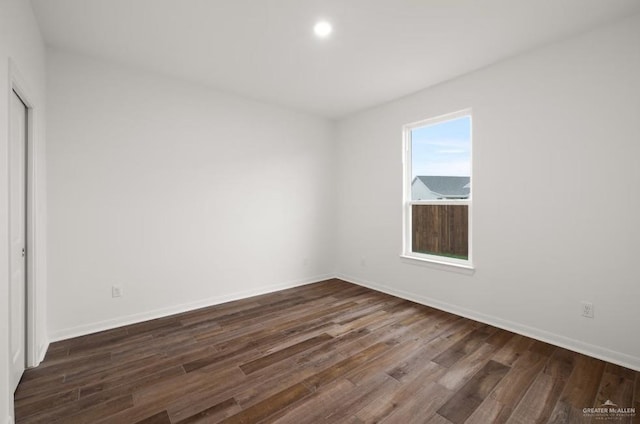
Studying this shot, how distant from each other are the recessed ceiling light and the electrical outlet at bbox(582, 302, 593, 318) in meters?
3.22

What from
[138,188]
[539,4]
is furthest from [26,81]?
[539,4]

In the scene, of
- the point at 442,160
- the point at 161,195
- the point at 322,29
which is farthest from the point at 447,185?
the point at 161,195

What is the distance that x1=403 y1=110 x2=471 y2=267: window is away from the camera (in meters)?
3.45

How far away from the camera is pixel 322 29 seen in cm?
247

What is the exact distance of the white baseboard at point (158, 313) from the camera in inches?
110

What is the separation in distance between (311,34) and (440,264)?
2.88 metres

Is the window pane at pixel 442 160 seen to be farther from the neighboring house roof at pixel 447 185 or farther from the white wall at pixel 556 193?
the white wall at pixel 556 193

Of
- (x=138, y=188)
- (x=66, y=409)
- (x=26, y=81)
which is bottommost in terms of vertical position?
(x=66, y=409)

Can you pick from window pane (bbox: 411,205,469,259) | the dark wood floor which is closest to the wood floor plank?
the dark wood floor

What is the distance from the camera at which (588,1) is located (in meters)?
2.10

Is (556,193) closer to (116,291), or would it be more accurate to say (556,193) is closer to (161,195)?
(161,195)

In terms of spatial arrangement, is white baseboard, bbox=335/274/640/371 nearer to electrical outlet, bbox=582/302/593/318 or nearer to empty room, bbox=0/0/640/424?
empty room, bbox=0/0/640/424

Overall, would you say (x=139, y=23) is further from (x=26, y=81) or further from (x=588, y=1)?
(x=588, y=1)

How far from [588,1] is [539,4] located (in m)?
0.33
